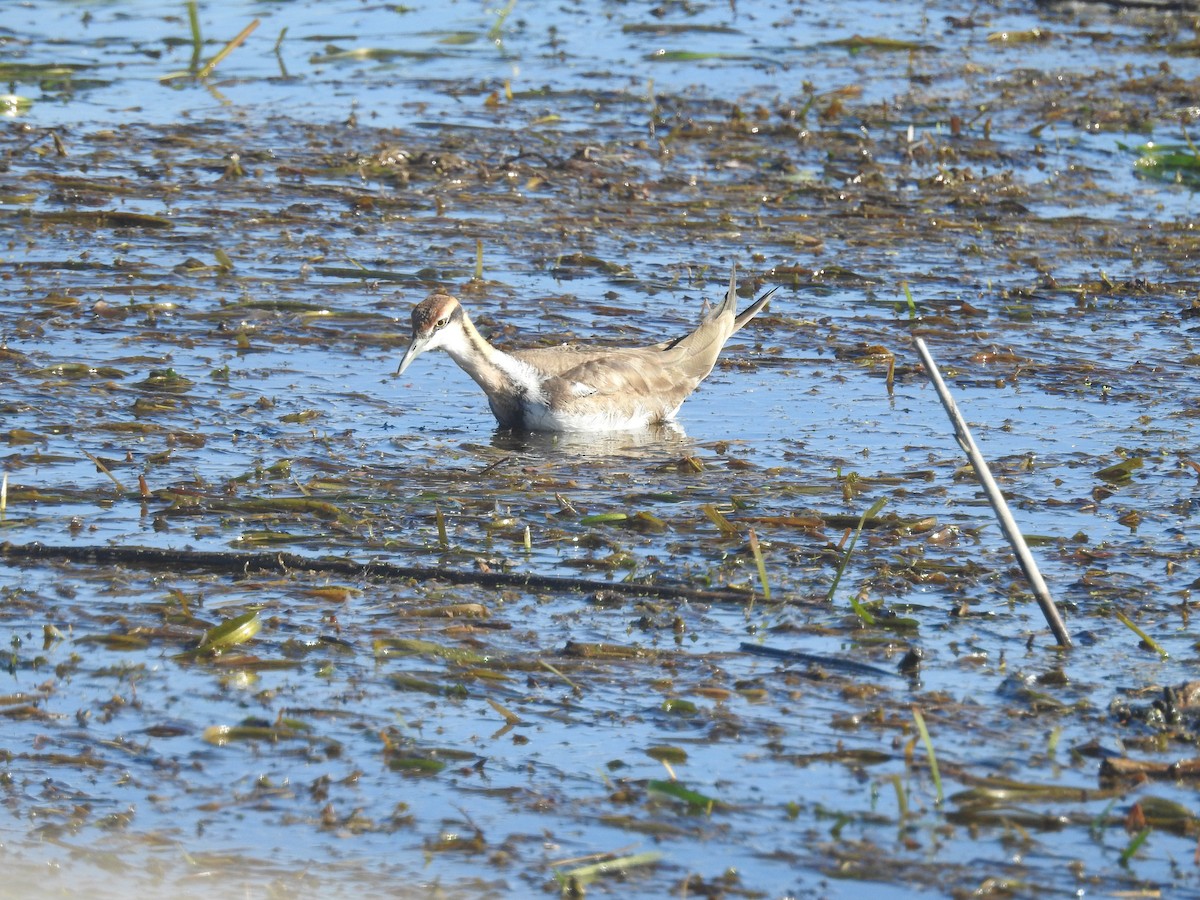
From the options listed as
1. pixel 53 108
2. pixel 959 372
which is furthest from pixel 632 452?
pixel 53 108

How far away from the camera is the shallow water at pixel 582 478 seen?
17.7 ft

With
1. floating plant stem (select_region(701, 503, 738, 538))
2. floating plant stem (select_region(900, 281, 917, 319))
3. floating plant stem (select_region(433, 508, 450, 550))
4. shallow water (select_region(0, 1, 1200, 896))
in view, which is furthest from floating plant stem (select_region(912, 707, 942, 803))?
floating plant stem (select_region(900, 281, 917, 319))

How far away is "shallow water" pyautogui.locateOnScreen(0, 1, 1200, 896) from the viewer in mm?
5395

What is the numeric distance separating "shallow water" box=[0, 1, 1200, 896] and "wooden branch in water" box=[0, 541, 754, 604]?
45mm

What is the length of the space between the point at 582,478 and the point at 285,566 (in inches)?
81.3

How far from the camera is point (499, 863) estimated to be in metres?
5.14

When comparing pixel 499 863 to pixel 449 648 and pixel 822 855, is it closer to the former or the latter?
pixel 822 855

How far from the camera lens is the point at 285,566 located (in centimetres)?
706

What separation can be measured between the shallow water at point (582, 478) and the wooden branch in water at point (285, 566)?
45 mm

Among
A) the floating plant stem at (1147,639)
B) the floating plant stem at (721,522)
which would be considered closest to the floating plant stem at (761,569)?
the floating plant stem at (721,522)

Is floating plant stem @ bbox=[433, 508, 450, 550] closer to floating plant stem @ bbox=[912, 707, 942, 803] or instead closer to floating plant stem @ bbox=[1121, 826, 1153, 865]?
floating plant stem @ bbox=[912, 707, 942, 803]

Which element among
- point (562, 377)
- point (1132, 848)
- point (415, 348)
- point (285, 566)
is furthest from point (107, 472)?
point (1132, 848)

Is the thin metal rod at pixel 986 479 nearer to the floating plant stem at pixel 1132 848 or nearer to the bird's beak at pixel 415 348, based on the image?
the floating plant stem at pixel 1132 848

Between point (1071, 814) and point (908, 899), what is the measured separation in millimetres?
→ 712
